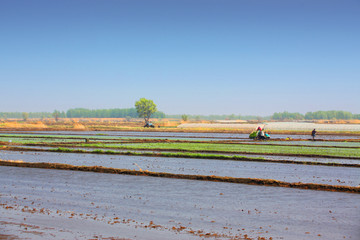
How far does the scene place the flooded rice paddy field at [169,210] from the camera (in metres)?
Result: 9.70

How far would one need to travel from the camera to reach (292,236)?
9.45m

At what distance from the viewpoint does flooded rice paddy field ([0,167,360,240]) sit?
970 cm

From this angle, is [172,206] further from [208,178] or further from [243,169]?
[243,169]

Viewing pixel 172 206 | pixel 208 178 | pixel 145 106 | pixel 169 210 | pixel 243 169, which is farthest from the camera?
pixel 145 106

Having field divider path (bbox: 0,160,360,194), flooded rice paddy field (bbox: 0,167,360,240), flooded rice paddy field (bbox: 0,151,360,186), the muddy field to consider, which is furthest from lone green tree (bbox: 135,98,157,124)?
flooded rice paddy field (bbox: 0,167,360,240)

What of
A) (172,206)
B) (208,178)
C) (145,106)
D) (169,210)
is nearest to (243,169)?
(208,178)

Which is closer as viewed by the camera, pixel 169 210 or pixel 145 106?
pixel 169 210

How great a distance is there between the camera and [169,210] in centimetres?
1186

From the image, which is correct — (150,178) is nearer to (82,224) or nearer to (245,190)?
(245,190)

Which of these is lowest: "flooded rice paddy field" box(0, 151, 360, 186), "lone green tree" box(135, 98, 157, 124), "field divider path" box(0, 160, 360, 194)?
"flooded rice paddy field" box(0, 151, 360, 186)

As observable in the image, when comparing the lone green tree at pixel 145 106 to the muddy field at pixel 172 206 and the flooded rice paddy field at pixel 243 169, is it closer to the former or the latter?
the flooded rice paddy field at pixel 243 169

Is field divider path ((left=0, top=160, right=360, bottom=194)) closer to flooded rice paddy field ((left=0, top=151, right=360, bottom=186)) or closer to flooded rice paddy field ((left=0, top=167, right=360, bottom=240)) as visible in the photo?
flooded rice paddy field ((left=0, top=167, right=360, bottom=240))

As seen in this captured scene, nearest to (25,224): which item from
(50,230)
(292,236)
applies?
(50,230)

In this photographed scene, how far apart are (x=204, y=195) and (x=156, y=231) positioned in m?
4.74
